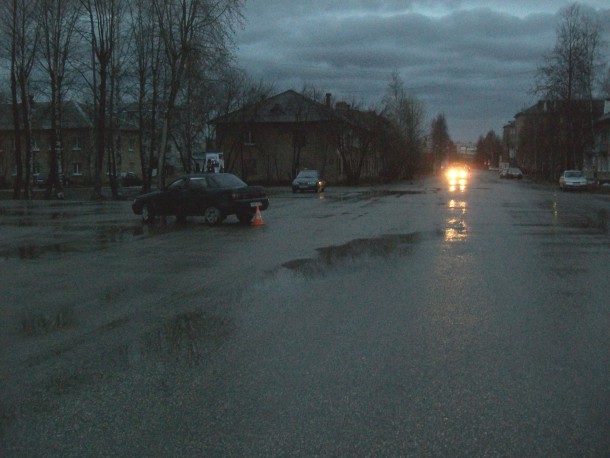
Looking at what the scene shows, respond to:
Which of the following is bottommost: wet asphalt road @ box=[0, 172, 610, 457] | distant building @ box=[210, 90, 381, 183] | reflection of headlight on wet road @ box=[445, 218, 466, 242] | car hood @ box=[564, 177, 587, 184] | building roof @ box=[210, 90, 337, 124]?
wet asphalt road @ box=[0, 172, 610, 457]

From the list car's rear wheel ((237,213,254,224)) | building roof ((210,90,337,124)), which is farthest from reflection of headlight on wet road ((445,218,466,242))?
building roof ((210,90,337,124))

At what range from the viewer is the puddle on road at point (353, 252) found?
36.8 feet

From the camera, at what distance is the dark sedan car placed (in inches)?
773

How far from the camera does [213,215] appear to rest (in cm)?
1975

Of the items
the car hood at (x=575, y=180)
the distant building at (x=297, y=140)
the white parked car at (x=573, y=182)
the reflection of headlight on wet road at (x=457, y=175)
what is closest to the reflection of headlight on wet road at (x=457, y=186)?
the white parked car at (x=573, y=182)

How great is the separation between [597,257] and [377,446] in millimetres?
9841

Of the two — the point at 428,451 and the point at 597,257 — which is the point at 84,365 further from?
the point at 597,257

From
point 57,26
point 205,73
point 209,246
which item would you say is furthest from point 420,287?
point 57,26

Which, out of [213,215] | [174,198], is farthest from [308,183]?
[213,215]

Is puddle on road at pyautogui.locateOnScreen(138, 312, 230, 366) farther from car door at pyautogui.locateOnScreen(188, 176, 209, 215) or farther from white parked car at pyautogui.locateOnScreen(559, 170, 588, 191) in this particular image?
white parked car at pyautogui.locateOnScreen(559, 170, 588, 191)

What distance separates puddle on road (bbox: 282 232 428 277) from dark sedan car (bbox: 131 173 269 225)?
5483 millimetres

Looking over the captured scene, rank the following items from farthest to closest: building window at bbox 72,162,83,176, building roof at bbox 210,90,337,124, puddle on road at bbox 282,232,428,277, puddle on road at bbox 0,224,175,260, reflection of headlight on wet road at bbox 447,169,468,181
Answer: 1. reflection of headlight on wet road at bbox 447,169,468,181
2. building window at bbox 72,162,83,176
3. building roof at bbox 210,90,337,124
4. puddle on road at bbox 0,224,175,260
5. puddle on road at bbox 282,232,428,277

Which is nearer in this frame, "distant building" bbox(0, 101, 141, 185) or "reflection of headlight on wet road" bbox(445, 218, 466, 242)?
"reflection of headlight on wet road" bbox(445, 218, 466, 242)

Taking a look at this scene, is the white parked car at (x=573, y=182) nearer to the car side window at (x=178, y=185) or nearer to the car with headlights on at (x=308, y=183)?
the car with headlights on at (x=308, y=183)
